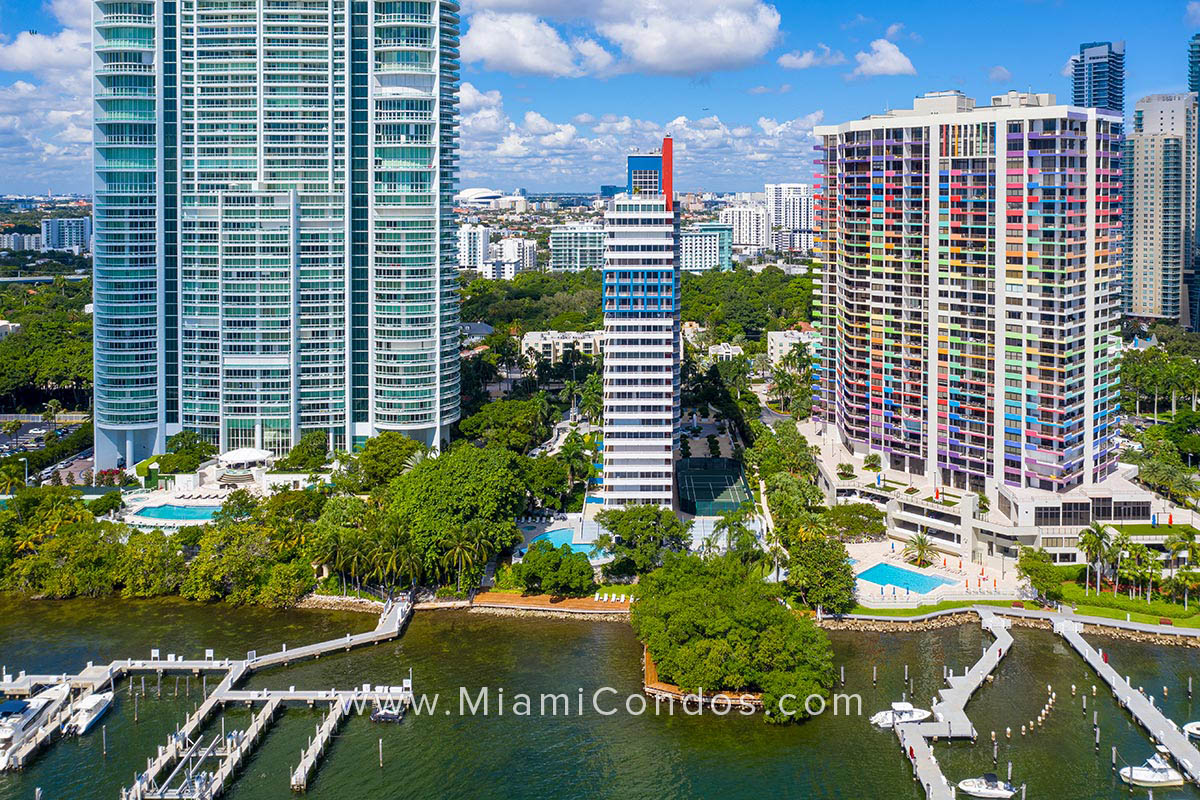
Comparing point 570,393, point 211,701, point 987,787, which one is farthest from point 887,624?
point 570,393

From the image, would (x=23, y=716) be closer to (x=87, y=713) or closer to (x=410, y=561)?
(x=87, y=713)

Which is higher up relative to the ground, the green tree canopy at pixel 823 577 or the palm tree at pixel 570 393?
the palm tree at pixel 570 393

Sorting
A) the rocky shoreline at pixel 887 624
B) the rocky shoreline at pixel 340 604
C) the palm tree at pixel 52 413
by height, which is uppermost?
the palm tree at pixel 52 413

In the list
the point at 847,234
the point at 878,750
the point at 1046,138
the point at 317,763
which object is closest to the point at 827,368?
the point at 847,234

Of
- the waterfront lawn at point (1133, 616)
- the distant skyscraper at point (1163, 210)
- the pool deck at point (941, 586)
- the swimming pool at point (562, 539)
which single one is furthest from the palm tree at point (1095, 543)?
the distant skyscraper at point (1163, 210)

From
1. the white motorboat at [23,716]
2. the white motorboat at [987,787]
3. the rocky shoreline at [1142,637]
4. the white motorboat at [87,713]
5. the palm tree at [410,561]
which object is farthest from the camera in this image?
the palm tree at [410,561]

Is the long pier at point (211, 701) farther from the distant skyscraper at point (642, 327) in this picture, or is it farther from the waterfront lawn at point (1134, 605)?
the waterfront lawn at point (1134, 605)
